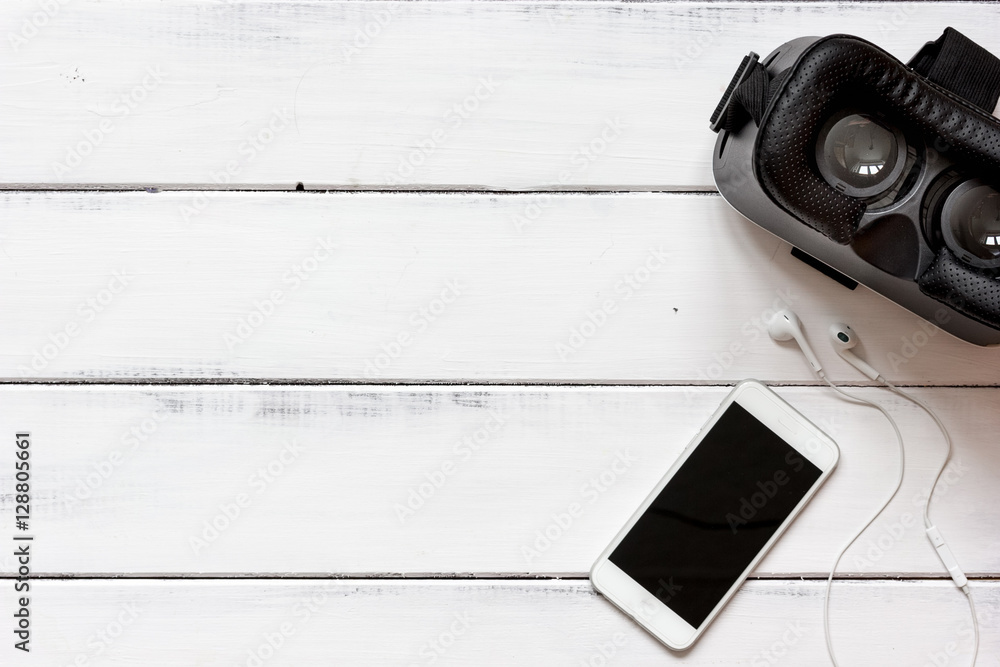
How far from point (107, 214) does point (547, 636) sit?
508mm

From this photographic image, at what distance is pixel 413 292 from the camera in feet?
1.86

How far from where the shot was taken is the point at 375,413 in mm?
571

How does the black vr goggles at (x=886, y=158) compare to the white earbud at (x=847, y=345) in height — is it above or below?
above

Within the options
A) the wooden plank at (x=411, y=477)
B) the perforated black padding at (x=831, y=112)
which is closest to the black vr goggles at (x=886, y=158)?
the perforated black padding at (x=831, y=112)

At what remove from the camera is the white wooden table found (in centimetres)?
57

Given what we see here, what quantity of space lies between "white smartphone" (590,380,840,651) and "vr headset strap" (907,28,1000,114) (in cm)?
26

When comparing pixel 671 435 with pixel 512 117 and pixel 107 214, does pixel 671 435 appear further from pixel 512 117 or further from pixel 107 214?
pixel 107 214

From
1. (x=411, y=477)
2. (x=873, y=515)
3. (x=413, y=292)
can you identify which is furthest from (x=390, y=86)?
(x=873, y=515)

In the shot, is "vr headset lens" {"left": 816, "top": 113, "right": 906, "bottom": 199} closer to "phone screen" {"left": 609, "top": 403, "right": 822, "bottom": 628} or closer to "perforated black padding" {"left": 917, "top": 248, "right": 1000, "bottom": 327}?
"perforated black padding" {"left": 917, "top": 248, "right": 1000, "bottom": 327}

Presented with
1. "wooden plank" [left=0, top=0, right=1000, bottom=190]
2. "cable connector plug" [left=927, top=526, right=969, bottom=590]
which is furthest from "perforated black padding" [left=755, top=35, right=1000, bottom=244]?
"cable connector plug" [left=927, top=526, right=969, bottom=590]

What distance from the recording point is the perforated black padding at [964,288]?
0.48 metres

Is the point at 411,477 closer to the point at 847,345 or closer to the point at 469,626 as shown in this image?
the point at 469,626

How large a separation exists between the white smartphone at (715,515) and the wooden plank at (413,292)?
5 centimetres

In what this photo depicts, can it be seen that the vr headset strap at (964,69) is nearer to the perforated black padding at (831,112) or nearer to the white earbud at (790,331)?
the perforated black padding at (831,112)
